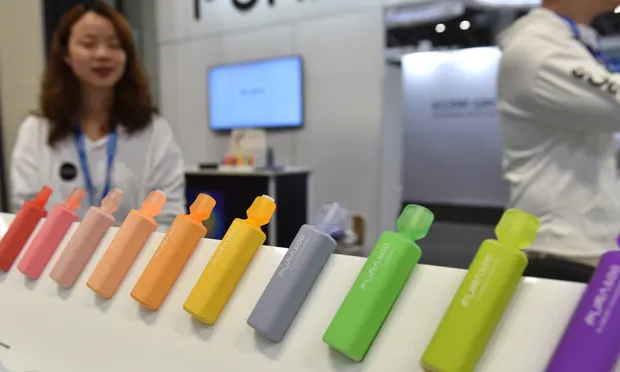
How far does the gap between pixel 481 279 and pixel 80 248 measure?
43 centimetres

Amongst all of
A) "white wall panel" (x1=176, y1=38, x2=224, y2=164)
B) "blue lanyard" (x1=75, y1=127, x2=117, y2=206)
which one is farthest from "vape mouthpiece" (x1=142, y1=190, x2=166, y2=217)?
"white wall panel" (x1=176, y1=38, x2=224, y2=164)

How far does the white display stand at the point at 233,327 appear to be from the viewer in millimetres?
352

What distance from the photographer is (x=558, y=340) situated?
0.34m

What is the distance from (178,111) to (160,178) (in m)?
3.38

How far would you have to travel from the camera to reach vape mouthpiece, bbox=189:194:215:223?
1.61 ft

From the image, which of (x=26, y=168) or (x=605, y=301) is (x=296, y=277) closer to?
(x=605, y=301)

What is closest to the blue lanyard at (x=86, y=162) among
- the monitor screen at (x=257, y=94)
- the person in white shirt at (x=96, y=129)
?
the person in white shirt at (x=96, y=129)

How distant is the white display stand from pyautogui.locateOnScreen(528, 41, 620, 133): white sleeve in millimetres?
516

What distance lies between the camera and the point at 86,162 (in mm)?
1125

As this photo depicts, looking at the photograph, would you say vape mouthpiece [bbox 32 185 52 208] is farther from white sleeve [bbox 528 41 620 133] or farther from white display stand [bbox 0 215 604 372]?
white sleeve [bbox 528 41 620 133]

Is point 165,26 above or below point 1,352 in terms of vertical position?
above

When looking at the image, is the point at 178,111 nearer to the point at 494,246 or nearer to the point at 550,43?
the point at 550,43

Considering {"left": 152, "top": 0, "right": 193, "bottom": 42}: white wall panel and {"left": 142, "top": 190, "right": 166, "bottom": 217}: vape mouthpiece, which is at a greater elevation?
{"left": 152, "top": 0, "right": 193, "bottom": 42}: white wall panel

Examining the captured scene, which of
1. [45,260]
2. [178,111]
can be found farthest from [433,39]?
[45,260]
